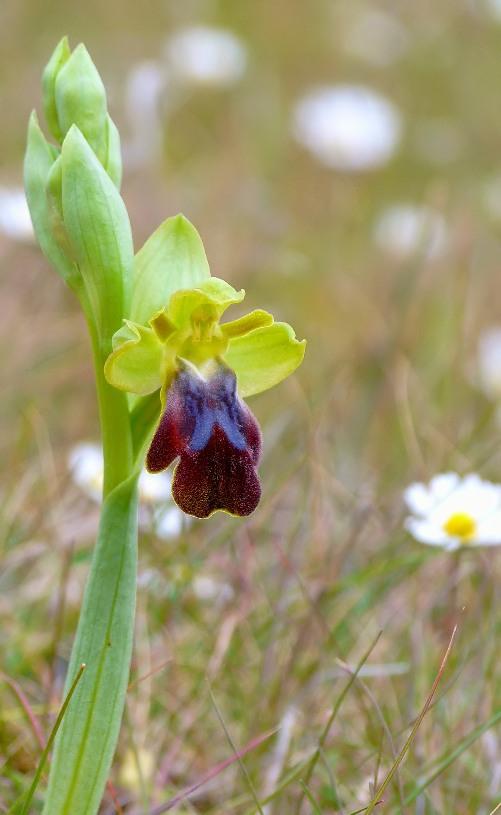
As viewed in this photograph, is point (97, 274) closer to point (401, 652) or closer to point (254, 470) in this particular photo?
point (254, 470)

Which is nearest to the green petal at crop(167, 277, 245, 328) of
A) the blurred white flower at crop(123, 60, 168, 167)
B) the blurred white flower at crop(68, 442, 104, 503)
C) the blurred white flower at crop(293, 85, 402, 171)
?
the blurred white flower at crop(68, 442, 104, 503)

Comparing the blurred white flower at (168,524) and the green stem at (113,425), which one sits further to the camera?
the blurred white flower at (168,524)

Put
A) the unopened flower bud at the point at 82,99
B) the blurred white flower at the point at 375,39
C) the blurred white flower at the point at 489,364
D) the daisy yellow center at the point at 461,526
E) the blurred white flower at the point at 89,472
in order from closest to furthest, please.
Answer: the unopened flower bud at the point at 82,99
the daisy yellow center at the point at 461,526
the blurred white flower at the point at 89,472
the blurred white flower at the point at 489,364
the blurred white flower at the point at 375,39

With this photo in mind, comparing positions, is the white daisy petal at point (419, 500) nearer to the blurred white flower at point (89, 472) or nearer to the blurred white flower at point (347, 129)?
the blurred white flower at point (89, 472)

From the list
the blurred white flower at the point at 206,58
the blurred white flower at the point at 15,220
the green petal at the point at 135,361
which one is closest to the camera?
the green petal at the point at 135,361

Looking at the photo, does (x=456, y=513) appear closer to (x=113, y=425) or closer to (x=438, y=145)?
(x=113, y=425)

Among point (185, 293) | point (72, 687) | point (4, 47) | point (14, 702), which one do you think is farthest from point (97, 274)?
point (4, 47)

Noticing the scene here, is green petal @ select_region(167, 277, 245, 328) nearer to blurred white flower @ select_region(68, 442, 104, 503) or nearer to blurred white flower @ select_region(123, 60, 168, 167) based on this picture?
blurred white flower @ select_region(68, 442, 104, 503)

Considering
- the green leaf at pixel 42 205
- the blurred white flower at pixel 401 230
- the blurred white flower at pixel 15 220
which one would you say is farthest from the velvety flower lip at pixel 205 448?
the blurred white flower at pixel 401 230
